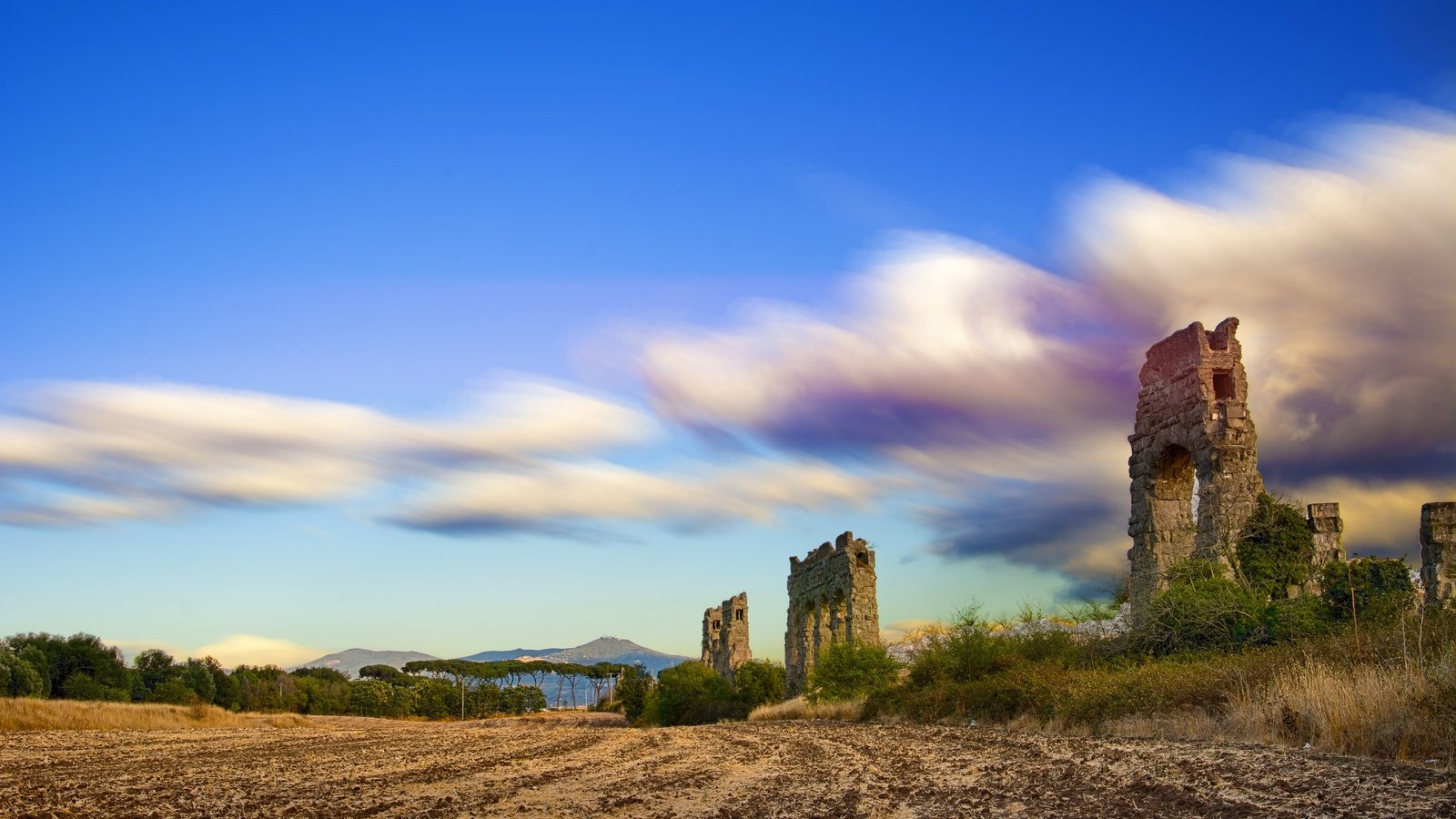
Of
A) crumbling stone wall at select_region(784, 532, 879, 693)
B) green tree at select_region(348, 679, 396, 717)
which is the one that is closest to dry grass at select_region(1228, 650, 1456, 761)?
crumbling stone wall at select_region(784, 532, 879, 693)

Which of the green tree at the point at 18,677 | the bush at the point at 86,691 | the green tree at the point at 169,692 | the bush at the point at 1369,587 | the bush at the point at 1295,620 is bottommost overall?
the green tree at the point at 169,692

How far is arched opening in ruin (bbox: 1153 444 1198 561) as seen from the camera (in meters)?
23.4

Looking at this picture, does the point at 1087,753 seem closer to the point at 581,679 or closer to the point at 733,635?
the point at 733,635

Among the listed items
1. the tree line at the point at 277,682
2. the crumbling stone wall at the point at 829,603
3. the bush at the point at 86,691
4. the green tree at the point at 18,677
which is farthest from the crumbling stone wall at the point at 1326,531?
the bush at the point at 86,691

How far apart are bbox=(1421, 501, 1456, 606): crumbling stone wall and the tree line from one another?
4722cm

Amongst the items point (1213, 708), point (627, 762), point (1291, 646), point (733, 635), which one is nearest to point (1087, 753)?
point (1213, 708)

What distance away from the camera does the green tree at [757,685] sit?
133 feet

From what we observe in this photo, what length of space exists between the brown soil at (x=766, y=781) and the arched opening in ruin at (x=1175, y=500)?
10.1 m

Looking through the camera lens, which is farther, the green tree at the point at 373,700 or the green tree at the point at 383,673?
the green tree at the point at 383,673

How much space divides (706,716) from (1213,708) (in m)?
29.2

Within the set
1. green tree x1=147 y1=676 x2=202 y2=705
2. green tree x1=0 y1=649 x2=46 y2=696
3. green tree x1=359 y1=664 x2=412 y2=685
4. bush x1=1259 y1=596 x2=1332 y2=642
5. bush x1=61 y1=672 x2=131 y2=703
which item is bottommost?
green tree x1=359 y1=664 x2=412 y2=685

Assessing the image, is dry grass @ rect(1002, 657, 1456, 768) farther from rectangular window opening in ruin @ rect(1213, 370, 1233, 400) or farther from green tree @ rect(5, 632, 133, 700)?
green tree @ rect(5, 632, 133, 700)

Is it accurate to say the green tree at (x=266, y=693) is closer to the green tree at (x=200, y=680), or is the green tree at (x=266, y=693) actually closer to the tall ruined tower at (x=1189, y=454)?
the green tree at (x=200, y=680)

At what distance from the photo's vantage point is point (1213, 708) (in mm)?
11977
